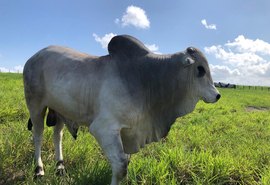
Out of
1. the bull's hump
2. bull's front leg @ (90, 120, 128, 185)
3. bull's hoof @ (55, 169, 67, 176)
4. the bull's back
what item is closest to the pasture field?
bull's hoof @ (55, 169, 67, 176)

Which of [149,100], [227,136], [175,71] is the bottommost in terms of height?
[227,136]

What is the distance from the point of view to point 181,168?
3916 millimetres

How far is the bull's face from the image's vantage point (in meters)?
3.18

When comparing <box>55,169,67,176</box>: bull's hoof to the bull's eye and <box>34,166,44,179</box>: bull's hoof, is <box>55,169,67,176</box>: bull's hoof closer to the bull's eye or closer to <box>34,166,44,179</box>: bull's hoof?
<box>34,166,44,179</box>: bull's hoof

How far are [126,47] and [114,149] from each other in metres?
1.05

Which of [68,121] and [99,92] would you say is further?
[68,121]

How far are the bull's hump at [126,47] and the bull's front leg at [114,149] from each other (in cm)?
78

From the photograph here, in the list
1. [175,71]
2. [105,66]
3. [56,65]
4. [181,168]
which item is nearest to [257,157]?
[181,168]

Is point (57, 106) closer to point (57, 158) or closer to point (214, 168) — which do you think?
point (57, 158)

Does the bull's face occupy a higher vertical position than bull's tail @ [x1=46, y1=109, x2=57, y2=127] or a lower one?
higher

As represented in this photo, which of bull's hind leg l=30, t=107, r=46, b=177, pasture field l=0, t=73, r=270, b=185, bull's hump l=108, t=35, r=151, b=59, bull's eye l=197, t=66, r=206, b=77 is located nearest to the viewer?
bull's eye l=197, t=66, r=206, b=77

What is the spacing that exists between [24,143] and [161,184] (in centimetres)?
207

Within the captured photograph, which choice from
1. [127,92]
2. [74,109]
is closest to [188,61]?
[127,92]

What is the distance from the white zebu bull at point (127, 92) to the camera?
2969mm
